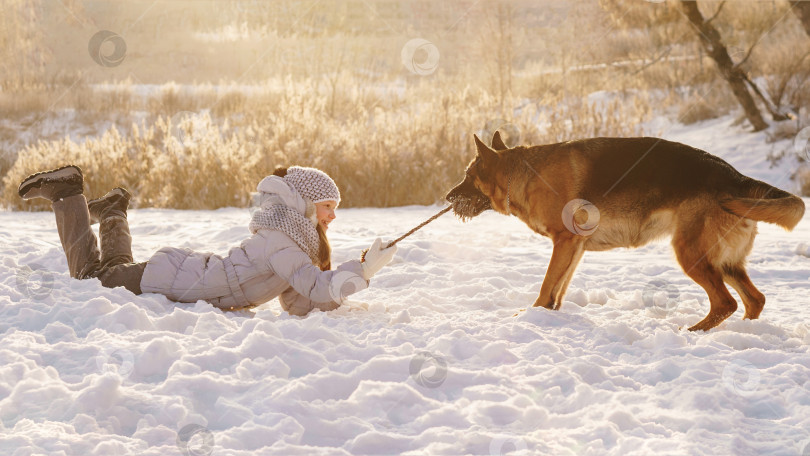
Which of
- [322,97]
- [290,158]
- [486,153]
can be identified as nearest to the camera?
[486,153]

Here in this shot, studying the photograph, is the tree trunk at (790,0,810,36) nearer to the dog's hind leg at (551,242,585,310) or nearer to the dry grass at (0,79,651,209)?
the dry grass at (0,79,651,209)

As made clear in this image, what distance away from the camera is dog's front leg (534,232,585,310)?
5117 mm

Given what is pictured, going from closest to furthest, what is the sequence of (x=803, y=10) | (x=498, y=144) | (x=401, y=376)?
1. (x=401, y=376)
2. (x=498, y=144)
3. (x=803, y=10)

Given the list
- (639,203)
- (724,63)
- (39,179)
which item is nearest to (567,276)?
(639,203)

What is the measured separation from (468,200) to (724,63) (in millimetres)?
13657

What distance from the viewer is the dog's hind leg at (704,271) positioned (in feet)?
15.7

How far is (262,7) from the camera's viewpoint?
51438 mm

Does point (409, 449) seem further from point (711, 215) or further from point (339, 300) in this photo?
point (711, 215)

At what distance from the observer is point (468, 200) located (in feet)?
18.9

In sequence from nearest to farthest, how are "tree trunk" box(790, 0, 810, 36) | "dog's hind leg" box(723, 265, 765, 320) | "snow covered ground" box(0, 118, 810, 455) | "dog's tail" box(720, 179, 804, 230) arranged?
"snow covered ground" box(0, 118, 810, 455), "dog's tail" box(720, 179, 804, 230), "dog's hind leg" box(723, 265, 765, 320), "tree trunk" box(790, 0, 810, 36)

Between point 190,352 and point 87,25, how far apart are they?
4462 centimetres

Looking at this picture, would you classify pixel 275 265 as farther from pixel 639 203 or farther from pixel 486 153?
pixel 639 203

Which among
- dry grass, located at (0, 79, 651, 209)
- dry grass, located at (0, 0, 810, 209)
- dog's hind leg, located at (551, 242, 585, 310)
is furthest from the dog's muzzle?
dry grass, located at (0, 0, 810, 209)

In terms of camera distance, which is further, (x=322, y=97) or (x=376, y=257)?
(x=322, y=97)
